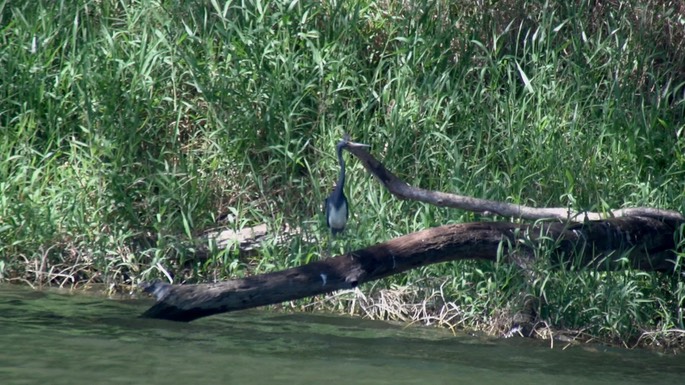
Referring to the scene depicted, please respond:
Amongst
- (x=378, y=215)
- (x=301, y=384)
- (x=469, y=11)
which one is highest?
(x=469, y=11)

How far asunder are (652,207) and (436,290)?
4.69 ft

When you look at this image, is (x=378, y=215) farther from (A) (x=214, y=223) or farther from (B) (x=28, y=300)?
(B) (x=28, y=300)

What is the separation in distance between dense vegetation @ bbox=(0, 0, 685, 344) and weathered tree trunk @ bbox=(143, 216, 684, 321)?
0.22 meters

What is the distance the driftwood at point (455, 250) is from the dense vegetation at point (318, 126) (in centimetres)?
21

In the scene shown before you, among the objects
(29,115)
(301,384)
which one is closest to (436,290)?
(301,384)

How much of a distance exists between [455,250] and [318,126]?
2468 mm

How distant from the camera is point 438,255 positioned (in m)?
5.16

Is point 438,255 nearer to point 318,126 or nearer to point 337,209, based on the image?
point 337,209

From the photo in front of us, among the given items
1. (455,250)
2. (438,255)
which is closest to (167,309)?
(438,255)

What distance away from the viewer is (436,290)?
6.11 metres

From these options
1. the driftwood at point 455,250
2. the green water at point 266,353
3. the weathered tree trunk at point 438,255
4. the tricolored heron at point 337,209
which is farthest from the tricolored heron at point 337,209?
the weathered tree trunk at point 438,255

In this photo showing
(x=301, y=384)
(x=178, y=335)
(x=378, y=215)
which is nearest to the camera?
(x=301, y=384)

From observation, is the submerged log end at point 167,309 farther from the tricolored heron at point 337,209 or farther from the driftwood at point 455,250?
the tricolored heron at point 337,209

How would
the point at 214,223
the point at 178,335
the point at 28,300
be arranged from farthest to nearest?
1. the point at 214,223
2. the point at 28,300
3. the point at 178,335
